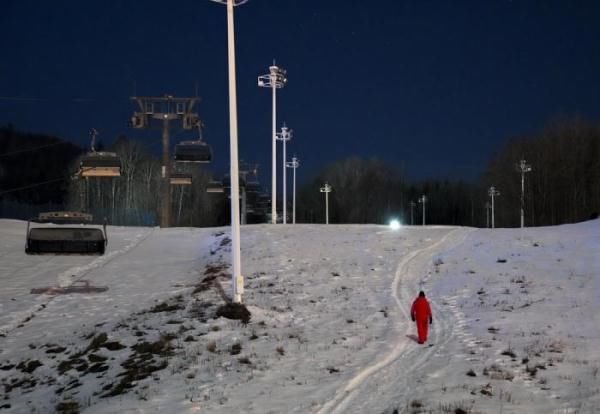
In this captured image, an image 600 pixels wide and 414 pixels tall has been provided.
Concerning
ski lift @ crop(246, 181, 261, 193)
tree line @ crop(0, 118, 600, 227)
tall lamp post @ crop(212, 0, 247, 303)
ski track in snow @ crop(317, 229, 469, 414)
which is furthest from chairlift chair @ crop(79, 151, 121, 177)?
tree line @ crop(0, 118, 600, 227)

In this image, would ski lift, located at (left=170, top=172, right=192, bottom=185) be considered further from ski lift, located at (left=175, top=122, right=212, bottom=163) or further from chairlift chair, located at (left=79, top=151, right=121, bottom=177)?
chairlift chair, located at (left=79, top=151, right=121, bottom=177)

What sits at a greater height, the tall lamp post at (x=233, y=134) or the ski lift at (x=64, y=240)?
the tall lamp post at (x=233, y=134)

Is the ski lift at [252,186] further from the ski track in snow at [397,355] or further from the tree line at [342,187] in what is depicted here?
the ski track in snow at [397,355]

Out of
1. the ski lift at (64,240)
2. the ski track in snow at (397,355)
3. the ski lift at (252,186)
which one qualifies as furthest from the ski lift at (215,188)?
the ski track in snow at (397,355)

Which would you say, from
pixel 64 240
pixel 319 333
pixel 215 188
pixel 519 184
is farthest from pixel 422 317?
pixel 519 184

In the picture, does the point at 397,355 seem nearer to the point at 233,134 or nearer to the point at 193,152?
the point at 233,134

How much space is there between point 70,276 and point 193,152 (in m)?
8.67

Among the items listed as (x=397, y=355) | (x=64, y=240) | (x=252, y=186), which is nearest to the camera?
(x=397, y=355)

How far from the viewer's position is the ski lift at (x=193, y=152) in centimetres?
3086

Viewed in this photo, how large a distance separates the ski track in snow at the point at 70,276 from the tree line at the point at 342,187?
25.7 metres

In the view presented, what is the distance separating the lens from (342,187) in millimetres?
140750

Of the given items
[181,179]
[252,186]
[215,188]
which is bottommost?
[215,188]

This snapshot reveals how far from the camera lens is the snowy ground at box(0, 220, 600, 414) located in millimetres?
10602

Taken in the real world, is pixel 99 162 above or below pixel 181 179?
below
